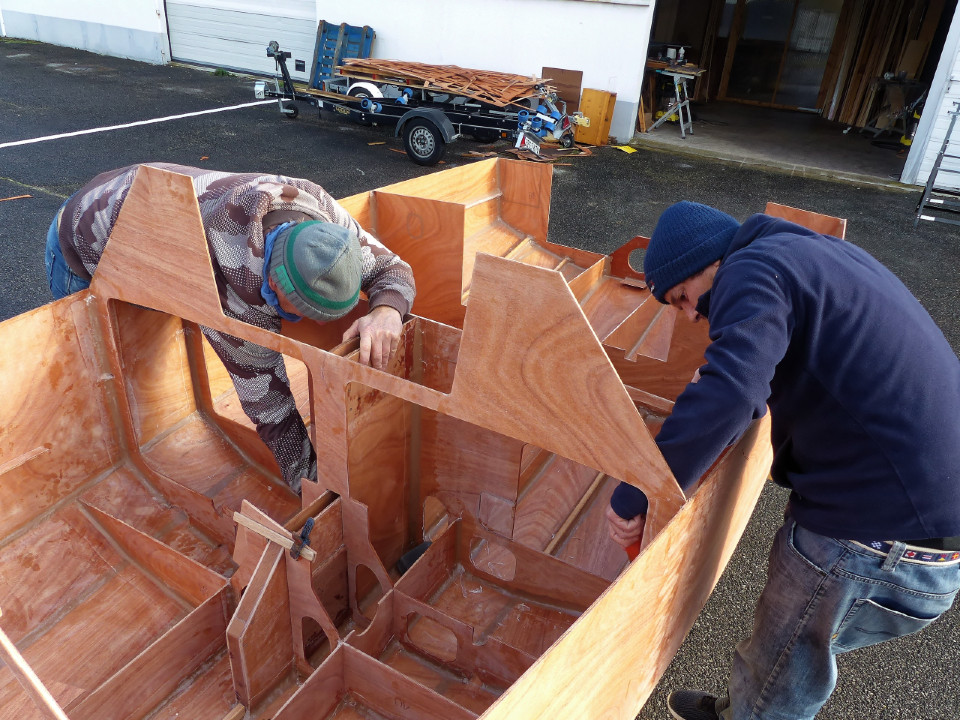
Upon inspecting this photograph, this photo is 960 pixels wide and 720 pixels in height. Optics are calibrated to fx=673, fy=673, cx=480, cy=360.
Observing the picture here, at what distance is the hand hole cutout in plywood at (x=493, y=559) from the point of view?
2.57 meters

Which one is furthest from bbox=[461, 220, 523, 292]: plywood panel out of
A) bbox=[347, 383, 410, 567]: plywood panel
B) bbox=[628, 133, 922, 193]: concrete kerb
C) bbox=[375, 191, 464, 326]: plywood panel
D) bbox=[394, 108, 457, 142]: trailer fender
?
bbox=[628, 133, 922, 193]: concrete kerb

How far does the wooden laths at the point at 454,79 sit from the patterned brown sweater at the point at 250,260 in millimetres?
7080

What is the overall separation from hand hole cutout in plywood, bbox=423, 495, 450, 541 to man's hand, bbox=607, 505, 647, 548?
0.94 m

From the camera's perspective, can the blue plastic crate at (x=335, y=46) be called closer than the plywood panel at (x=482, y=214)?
No

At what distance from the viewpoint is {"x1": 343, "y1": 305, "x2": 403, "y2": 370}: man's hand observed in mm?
2096

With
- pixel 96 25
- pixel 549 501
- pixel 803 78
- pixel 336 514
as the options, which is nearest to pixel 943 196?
pixel 803 78

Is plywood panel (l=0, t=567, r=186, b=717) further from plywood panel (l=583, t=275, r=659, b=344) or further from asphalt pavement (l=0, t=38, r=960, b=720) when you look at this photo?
plywood panel (l=583, t=275, r=659, b=344)

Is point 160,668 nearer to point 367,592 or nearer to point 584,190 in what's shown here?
point 367,592

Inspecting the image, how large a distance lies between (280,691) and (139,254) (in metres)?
1.53

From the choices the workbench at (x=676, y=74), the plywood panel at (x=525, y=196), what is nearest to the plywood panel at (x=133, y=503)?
the plywood panel at (x=525, y=196)

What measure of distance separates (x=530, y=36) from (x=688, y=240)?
986 cm

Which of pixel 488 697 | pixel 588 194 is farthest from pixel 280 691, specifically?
pixel 588 194

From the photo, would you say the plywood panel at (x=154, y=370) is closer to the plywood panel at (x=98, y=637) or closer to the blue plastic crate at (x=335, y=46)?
the plywood panel at (x=98, y=637)

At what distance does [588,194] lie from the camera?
324 inches
